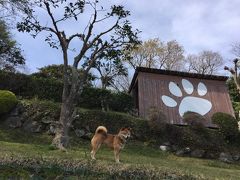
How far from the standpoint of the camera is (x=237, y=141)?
2538 cm

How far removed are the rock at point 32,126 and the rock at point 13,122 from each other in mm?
299

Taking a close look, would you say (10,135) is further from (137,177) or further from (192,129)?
(137,177)

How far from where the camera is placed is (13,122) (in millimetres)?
21609

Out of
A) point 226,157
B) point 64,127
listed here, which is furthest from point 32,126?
point 226,157

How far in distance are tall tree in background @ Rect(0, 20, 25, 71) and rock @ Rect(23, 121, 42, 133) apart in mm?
7422

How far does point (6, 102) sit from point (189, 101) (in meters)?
13.4

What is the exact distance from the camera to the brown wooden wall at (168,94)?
2878 cm

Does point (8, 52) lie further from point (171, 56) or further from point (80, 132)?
point (171, 56)

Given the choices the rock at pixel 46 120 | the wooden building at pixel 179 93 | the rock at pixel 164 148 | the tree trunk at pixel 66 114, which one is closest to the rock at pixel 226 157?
the rock at pixel 164 148

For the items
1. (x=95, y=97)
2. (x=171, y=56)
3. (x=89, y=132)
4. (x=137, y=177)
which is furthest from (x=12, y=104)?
(x=171, y=56)

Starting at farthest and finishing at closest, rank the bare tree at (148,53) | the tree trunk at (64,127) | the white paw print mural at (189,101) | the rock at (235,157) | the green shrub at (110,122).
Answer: the bare tree at (148,53) < the white paw print mural at (189,101) < the rock at (235,157) < the green shrub at (110,122) < the tree trunk at (64,127)

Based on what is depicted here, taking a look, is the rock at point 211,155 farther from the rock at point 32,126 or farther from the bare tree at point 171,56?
the bare tree at point 171,56

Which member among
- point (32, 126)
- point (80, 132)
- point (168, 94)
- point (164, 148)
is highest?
point (168, 94)

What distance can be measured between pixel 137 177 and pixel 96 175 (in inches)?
40.1
